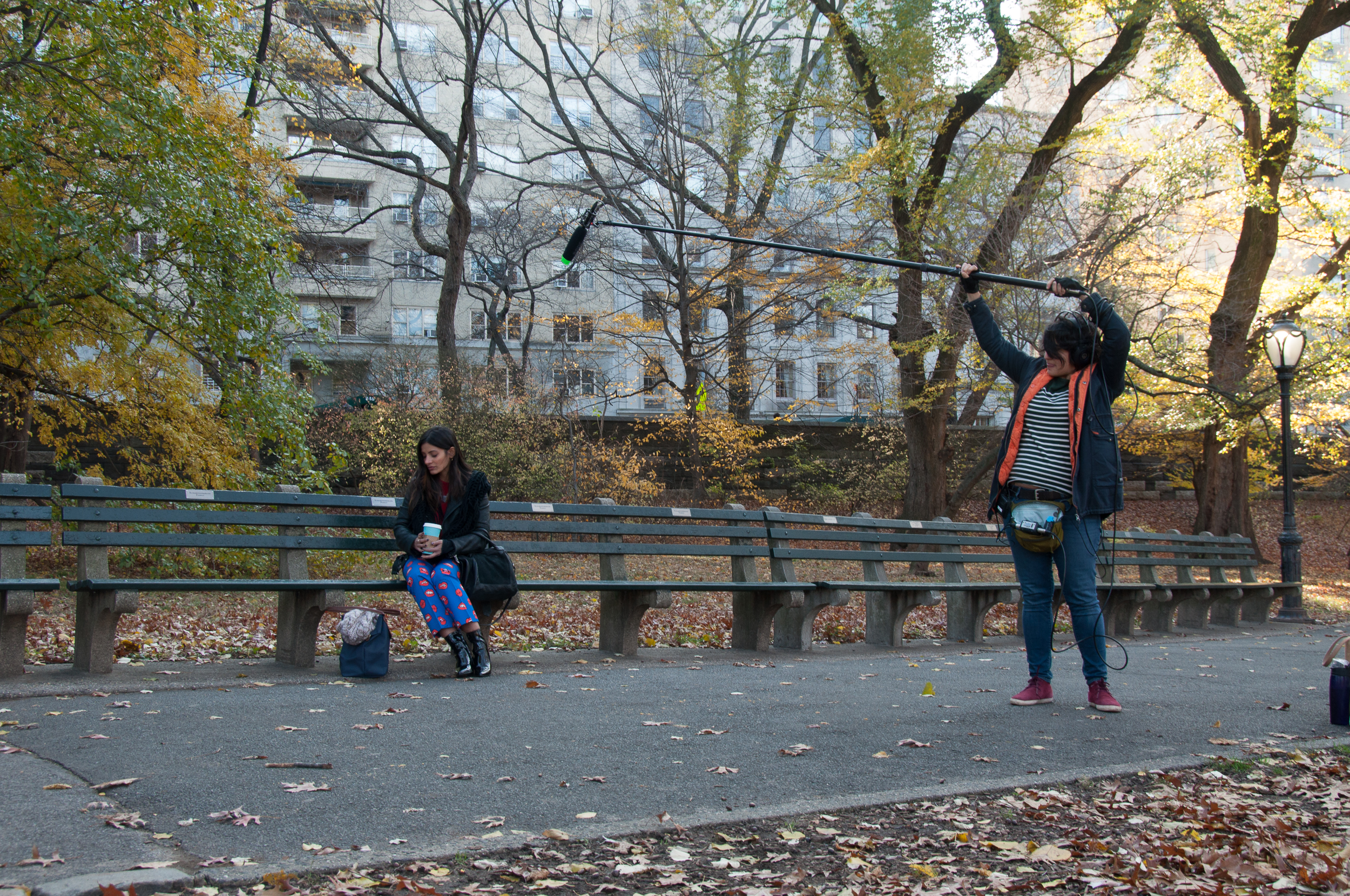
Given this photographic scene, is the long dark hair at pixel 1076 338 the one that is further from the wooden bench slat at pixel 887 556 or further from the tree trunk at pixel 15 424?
the tree trunk at pixel 15 424

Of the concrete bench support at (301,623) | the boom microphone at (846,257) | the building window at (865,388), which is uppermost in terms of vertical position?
the building window at (865,388)

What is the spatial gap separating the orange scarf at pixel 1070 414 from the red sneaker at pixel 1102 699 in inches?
45.3

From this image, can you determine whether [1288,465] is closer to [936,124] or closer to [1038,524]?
[936,124]

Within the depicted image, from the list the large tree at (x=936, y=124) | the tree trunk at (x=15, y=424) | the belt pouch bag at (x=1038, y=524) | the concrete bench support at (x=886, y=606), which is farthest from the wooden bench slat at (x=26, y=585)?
the large tree at (x=936, y=124)

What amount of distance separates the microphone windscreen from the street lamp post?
10.8 m

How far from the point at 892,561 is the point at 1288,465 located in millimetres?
8636

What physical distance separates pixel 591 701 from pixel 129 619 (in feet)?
21.3

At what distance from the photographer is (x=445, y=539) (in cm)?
579

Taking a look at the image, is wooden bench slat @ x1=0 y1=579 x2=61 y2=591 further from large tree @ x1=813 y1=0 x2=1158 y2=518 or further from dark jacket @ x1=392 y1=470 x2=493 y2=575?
large tree @ x1=813 y1=0 x2=1158 y2=518

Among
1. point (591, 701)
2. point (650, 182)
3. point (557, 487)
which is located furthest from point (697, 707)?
point (650, 182)

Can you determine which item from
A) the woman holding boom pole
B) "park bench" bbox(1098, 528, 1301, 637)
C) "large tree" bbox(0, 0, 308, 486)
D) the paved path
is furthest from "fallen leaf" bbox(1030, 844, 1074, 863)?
"large tree" bbox(0, 0, 308, 486)

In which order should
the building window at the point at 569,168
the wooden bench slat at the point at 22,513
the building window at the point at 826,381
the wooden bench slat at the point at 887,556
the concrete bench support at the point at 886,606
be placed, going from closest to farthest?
the wooden bench slat at the point at 22,513 < the wooden bench slat at the point at 887,556 < the concrete bench support at the point at 886,606 < the building window at the point at 569,168 < the building window at the point at 826,381

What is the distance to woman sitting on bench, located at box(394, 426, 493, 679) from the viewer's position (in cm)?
570

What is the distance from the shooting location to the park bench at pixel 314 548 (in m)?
5.06
